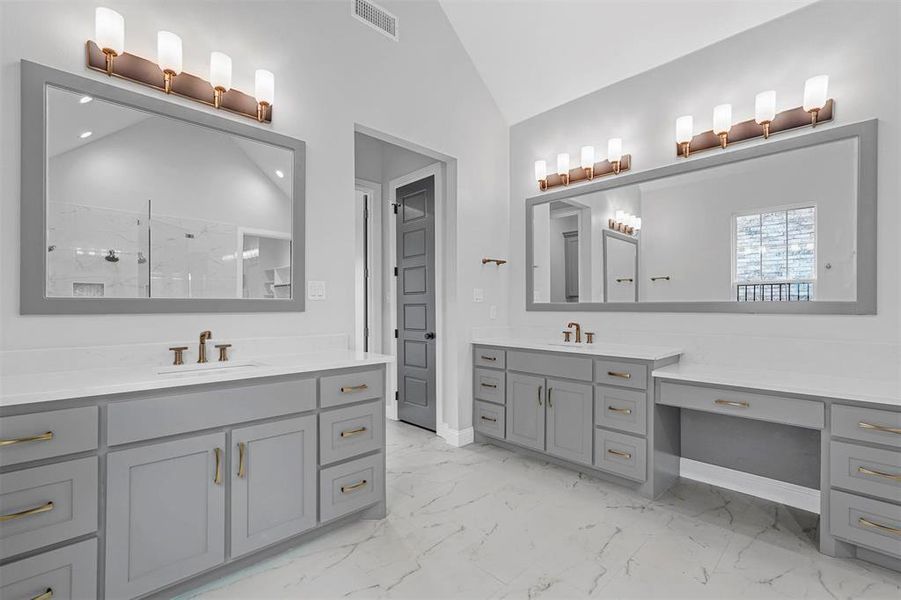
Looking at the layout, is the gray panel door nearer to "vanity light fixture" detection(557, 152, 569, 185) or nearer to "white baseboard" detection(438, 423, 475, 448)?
"white baseboard" detection(438, 423, 475, 448)

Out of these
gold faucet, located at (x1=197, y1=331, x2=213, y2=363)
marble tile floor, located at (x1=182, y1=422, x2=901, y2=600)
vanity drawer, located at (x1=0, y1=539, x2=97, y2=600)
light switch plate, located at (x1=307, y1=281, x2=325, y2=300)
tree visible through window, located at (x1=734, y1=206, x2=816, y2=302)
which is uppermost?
tree visible through window, located at (x1=734, y1=206, x2=816, y2=302)

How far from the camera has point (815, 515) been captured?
7.93ft

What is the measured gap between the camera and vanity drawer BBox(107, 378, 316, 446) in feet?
5.11

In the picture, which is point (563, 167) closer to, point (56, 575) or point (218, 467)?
point (218, 467)

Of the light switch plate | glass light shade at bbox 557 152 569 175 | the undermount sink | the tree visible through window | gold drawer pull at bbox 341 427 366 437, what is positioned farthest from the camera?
glass light shade at bbox 557 152 569 175

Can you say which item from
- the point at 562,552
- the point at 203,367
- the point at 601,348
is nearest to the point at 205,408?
the point at 203,367

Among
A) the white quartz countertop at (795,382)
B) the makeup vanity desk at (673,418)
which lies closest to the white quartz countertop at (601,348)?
the makeup vanity desk at (673,418)

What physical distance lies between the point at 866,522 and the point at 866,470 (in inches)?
9.0

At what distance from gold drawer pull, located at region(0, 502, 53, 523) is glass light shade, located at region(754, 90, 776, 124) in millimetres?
3733

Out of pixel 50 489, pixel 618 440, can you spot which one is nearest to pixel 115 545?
pixel 50 489

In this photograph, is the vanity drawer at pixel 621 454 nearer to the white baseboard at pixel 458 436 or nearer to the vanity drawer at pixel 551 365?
the vanity drawer at pixel 551 365

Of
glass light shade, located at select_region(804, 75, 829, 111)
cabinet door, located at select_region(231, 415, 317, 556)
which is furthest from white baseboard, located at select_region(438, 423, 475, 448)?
glass light shade, located at select_region(804, 75, 829, 111)

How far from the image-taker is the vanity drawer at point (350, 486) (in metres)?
2.11

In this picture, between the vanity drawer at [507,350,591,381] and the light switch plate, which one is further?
the vanity drawer at [507,350,591,381]
